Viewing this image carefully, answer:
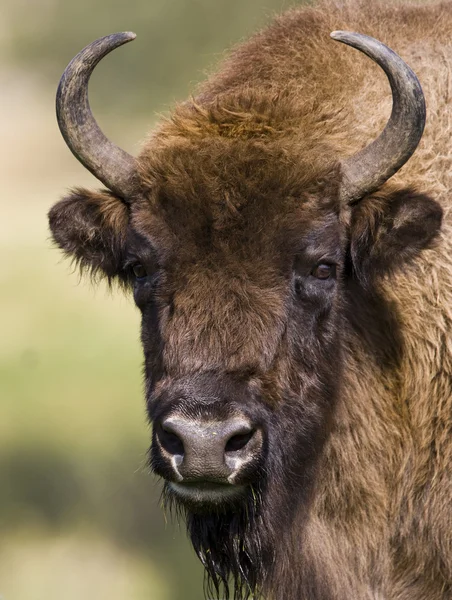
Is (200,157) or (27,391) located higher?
(200,157)

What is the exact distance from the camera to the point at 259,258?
5.46 metres

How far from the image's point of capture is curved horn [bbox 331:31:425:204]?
541 cm

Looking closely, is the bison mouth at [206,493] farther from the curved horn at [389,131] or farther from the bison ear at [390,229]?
the curved horn at [389,131]

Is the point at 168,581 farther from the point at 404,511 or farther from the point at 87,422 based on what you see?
the point at 404,511

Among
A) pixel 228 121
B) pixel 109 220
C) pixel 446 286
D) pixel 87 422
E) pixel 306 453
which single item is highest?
pixel 228 121

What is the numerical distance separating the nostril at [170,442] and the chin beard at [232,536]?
1.29 feet

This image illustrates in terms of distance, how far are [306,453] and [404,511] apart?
2.80 feet

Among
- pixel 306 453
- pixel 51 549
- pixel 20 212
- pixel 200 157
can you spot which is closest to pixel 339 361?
pixel 306 453

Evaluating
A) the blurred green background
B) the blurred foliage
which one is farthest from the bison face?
the blurred foliage

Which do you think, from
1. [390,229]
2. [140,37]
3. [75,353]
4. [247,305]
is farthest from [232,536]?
[140,37]

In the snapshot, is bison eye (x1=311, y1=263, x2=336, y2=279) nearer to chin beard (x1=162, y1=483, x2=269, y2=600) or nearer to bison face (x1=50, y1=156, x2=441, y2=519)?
bison face (x1=50, y1=156, x2=441, y2=519)

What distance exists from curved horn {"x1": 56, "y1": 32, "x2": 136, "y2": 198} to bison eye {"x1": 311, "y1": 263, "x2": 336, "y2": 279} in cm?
124

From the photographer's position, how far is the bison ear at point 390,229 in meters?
5.75

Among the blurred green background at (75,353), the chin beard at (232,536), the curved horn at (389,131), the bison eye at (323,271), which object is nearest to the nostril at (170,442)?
the chin beard at (232,536)
